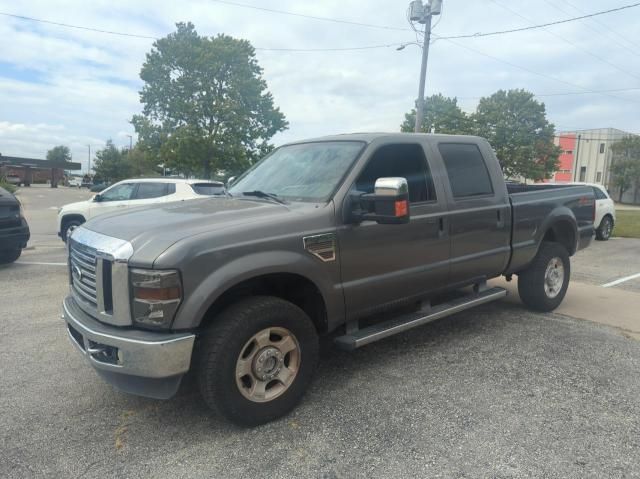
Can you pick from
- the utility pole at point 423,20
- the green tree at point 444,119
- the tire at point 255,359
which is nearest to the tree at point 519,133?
the green tree at point 444,119

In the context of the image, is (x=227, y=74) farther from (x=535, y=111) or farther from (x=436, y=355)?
(x=535, y=111)

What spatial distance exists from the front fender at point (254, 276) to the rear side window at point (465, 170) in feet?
5.46

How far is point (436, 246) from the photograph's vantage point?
4074mm

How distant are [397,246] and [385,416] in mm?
1265

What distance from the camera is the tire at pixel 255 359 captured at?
2801mm

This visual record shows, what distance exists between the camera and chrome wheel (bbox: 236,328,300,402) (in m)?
2.96

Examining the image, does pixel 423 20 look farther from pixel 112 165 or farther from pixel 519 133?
pixel 112 165

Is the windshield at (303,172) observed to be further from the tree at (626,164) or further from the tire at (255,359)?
the tree at (626,164)

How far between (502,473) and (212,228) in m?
2.11

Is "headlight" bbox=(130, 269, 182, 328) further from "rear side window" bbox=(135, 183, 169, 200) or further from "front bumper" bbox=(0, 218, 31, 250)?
"rear side window" bbox=(135, 183, 169, 200)

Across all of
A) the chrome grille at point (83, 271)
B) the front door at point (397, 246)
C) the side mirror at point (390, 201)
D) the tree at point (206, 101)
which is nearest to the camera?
the chrome grille at point (83, 271)

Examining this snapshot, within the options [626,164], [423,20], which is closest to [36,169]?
[423,20]

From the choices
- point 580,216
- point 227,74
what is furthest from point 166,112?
point 580,216

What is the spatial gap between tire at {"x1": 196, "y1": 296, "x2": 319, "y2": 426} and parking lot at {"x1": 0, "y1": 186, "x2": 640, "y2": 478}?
0.17 metres
